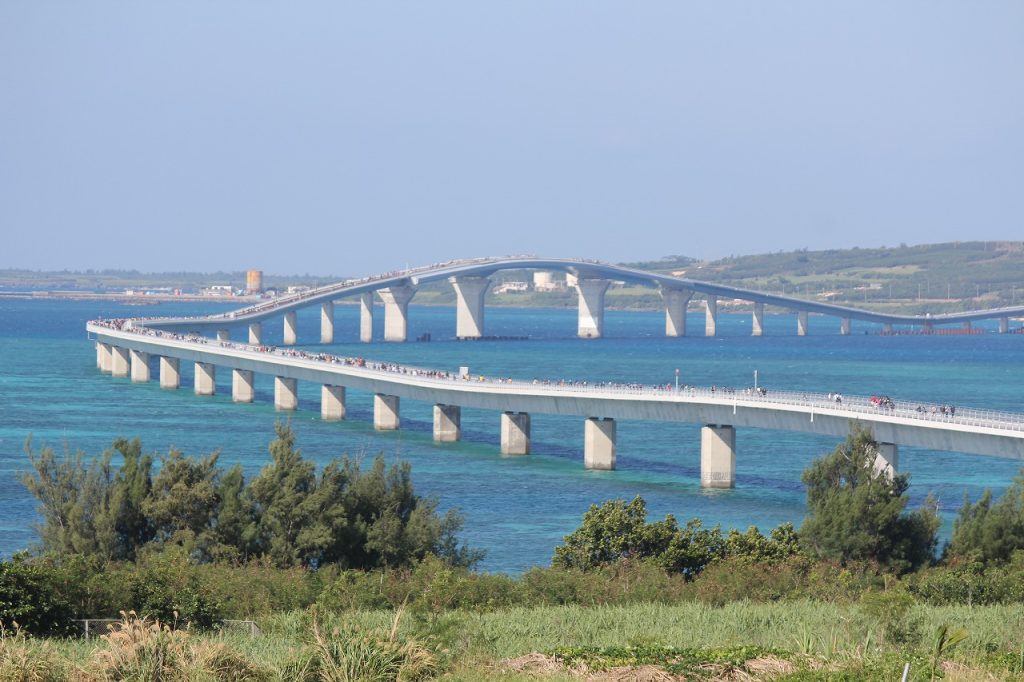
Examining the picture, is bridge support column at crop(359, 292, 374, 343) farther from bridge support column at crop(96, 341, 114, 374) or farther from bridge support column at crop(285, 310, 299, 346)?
bridge support column at crop(96, 341, 114, 374)

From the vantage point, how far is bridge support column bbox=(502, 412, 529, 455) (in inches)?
2680

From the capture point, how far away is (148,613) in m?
23.0

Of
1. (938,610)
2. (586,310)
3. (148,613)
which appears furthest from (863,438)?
(586,310)

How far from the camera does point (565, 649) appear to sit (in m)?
18.6

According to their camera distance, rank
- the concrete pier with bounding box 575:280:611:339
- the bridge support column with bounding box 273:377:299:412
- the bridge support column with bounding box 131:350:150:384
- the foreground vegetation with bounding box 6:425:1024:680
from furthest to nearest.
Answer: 1. the concrete pier with bounding box 575:280:611:339
2. the bridge support column with bounding box 131:350:150:384
3. the bridge support column with bounding box 273:377:299:412
4. the foreground vegetation with bounding box 6:425:1024:680

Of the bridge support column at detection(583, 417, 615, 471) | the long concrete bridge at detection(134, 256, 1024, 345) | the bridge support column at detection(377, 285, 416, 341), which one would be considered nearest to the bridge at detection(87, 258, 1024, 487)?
the bridge support column at detection(583, 417, 615, 471)

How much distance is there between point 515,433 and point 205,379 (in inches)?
1474

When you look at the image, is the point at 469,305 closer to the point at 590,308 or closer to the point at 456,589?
the point at 590,308

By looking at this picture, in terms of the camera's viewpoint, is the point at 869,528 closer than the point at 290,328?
Yes

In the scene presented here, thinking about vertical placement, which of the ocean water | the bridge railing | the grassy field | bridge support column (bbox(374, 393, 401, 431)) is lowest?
the ocean water

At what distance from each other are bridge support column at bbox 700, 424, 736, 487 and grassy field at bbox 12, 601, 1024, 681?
1392 inches

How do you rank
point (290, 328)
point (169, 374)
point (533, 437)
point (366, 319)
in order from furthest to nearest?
point (366, 319) → point (290, 328) → point (169, 374) → point (533, 437)

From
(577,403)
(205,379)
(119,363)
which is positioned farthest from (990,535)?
(119,363)

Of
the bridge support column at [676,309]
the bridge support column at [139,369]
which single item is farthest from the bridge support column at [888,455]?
the bridge support column at [676,309]
